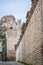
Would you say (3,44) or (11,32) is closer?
(3,44)

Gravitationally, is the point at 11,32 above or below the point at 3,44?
above

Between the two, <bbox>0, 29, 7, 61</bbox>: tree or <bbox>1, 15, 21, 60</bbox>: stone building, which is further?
<bbox>1, 15, 21, 60</bbox>: stone building

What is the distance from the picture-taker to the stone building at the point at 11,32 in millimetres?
48188

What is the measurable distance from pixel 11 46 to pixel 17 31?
13.3ft

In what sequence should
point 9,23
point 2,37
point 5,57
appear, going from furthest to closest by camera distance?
point 9,23, point 2,37, point 5,57

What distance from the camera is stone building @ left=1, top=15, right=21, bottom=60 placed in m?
48.2

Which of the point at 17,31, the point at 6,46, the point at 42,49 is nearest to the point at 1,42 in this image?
the point at 6,46

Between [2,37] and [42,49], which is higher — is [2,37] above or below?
below

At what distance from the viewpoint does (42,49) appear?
9.79 metres

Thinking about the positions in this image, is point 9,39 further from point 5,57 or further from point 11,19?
point 11,19

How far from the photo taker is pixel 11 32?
53.3 metres

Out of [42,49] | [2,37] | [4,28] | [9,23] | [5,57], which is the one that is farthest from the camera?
[9,23]

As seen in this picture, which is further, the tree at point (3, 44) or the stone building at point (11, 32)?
the stone building at point (11, 32)

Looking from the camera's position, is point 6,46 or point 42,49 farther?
point 6,46
